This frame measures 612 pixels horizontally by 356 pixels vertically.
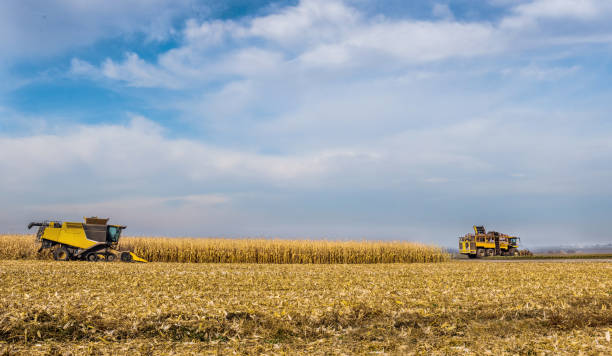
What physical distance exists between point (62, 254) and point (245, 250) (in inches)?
313

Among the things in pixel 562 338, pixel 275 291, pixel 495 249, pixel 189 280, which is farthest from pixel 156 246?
pixel 495 249

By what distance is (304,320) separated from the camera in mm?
6625

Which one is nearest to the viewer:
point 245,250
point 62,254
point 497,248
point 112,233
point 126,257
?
point 62,254

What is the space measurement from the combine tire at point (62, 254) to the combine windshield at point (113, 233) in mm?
1684

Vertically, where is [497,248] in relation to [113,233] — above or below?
below

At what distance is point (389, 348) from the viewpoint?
5.85m

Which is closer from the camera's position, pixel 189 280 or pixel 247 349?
pixel 247 349

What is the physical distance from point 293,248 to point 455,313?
51.6 feet

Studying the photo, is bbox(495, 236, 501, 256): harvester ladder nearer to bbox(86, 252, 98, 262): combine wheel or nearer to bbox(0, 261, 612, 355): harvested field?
bbox(0, 261, 612, 355): harvested field

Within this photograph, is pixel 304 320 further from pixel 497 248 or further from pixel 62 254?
pixel 497 248

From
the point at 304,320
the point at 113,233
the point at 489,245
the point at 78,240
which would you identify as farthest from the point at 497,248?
the point at 304,320

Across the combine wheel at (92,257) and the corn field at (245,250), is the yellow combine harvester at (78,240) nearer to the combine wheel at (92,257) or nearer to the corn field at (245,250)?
the combine wheel at (92,257)

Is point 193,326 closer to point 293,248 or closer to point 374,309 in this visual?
point 374,309

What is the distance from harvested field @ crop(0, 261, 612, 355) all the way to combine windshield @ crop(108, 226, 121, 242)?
32.2 feet
